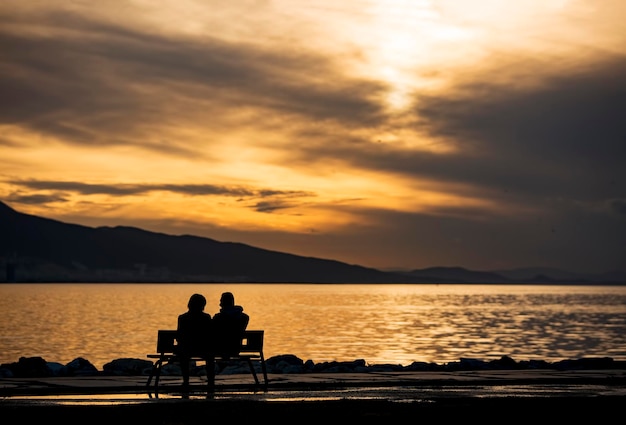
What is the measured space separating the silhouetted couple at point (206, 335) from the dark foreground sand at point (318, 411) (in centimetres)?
199

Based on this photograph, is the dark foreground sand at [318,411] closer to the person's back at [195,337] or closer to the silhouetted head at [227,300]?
the person's back at [195,337]

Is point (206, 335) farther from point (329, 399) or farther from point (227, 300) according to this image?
point (329, 399)

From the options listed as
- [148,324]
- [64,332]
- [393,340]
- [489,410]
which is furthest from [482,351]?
[489,410]

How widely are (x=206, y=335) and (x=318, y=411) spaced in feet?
13.1

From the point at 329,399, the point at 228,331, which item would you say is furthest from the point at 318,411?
the point at 228,331

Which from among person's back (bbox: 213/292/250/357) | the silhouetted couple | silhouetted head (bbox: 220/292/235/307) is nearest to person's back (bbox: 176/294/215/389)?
the silhouetted couple

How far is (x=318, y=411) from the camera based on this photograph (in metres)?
14.9

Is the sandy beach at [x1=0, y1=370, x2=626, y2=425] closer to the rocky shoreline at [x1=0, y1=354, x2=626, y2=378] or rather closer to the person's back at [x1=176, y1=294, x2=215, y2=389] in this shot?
the person's back at [x1=176, y1=294, x2=215, y2=389]

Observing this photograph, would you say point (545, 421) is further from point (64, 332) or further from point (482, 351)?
point (64, 332)

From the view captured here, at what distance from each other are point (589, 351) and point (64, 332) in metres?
46.2

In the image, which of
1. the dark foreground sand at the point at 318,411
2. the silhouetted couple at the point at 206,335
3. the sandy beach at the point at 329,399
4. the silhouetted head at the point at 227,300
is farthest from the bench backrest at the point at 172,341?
the dark foreground sand at the point at 318,411

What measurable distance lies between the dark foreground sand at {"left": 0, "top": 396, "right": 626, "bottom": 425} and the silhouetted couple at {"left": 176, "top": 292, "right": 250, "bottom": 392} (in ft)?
6.54

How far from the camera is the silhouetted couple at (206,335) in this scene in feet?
60.2

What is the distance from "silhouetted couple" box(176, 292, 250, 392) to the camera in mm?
18344
